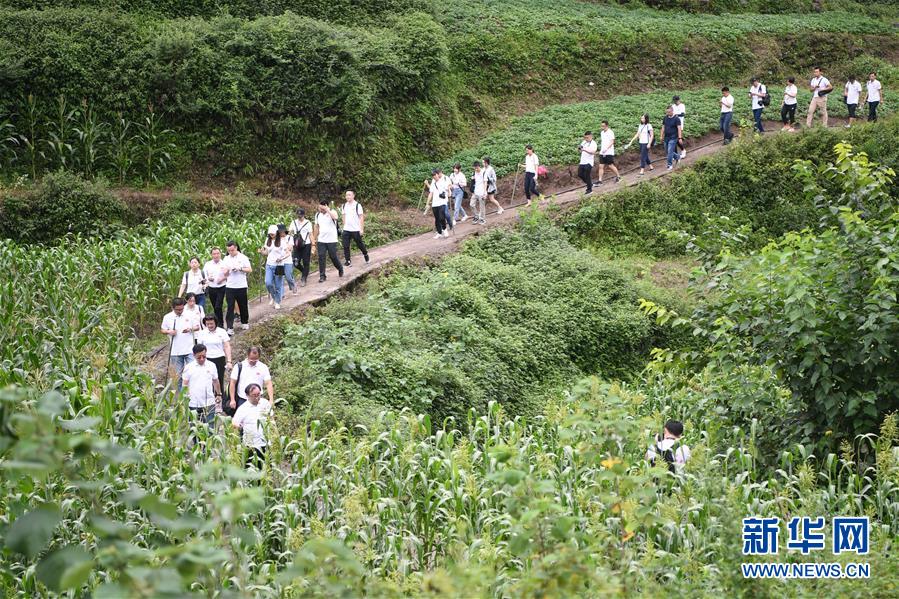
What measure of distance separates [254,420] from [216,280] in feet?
15.5

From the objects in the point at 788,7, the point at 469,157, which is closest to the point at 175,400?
the point at 469,157

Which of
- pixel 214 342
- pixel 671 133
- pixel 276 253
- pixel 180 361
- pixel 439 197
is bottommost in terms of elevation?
pixel 180 361

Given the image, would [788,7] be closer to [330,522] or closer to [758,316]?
[758,316]

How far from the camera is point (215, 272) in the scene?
48.8 feet

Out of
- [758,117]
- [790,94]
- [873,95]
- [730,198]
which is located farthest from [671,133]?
[873,95]

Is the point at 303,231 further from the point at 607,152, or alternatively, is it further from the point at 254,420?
the point at 607,152

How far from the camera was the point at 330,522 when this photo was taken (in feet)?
28.8

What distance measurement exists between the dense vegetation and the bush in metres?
1.52

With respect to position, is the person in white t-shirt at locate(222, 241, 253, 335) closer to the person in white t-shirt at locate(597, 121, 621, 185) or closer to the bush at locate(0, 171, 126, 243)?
the bush at locate(0, 171, 126, 243)

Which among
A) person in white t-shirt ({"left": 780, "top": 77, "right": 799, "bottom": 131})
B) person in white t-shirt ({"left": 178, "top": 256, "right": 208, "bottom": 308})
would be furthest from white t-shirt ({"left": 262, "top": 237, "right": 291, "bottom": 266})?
person in white t-shirt ({"left": 780, "top": 77, "right": 799, "bottom": 131})

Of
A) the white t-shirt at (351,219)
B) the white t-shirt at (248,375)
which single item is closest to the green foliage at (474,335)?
the white t-shirt at (248,375)

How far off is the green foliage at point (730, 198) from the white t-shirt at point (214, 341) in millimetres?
10548

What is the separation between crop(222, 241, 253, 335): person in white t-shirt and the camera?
1480 centimetres

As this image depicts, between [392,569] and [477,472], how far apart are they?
1986 millimetres
